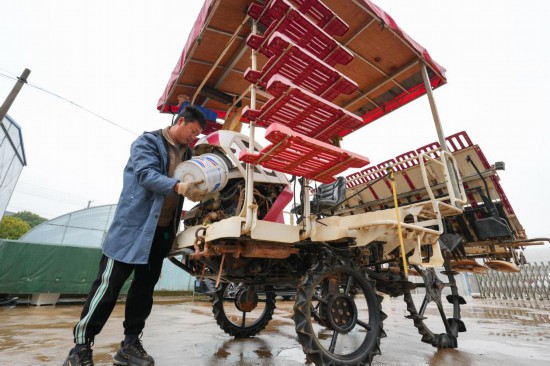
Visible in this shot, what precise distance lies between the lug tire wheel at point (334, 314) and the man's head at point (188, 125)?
154 centimetres

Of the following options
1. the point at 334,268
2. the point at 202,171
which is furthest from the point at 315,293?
the point at 202,171

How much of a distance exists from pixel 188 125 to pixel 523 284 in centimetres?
1901

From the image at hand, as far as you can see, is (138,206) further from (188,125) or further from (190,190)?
(188,125)

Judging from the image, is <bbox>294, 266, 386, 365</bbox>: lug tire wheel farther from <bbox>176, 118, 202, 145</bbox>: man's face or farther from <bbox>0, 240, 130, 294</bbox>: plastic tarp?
<bbox>0, 240, 130, 294</bbox>: plastic tarp

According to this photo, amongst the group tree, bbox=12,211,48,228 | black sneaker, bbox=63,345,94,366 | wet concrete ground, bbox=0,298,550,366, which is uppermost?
tree, bbox=12,211,48,228

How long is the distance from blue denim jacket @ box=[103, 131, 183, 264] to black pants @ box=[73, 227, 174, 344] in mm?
139

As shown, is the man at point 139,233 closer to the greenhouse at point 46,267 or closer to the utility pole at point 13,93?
the greenhouse at point 46,267

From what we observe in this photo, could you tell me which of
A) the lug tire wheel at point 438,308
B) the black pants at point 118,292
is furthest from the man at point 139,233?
the lug tire wheel at point 438,308

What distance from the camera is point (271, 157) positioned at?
6.66ft

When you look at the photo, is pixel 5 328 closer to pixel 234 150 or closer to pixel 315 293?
pixel 234 150

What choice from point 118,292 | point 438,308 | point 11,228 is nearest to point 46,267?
point 118,292

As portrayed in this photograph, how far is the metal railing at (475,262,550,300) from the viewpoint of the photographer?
13.8 metres

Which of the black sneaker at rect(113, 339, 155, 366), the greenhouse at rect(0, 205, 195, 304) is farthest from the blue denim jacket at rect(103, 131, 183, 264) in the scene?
the greenhouse at rect(0, 205, 195, 304)

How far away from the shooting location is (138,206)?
2.06 meters
